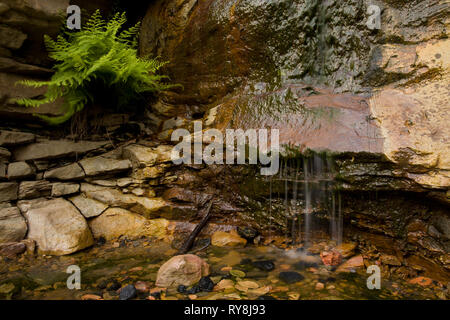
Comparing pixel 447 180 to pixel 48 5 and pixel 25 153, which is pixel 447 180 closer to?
pixel 25 153

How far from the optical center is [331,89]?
3520 millimetres

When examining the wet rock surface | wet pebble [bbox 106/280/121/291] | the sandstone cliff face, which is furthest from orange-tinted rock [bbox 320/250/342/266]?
the wet rock surface

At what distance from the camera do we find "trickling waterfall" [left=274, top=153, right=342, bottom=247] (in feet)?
9.44

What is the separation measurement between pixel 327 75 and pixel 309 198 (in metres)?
1.73

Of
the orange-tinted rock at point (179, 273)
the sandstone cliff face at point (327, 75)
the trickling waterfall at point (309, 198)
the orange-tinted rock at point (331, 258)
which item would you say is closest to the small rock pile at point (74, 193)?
the orange-tinted rock at point (179, 273)

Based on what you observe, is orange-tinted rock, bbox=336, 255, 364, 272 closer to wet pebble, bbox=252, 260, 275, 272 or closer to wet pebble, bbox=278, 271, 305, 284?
wet pebble, bbox=278, 271, 305, 284

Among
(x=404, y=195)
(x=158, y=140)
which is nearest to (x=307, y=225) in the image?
(x=404, y=195)

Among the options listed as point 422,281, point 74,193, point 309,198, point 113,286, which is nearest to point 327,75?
point 309,198

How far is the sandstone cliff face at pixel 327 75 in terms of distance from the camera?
2.58 m

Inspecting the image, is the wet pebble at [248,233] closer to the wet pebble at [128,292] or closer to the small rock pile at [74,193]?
the small rock pile at [74,193]

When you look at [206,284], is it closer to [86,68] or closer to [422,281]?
Result: [422,281]

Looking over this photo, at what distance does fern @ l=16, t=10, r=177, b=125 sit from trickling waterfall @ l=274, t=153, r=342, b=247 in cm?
287

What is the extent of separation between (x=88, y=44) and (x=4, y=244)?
9.40ft

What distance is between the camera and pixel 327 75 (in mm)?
3605
